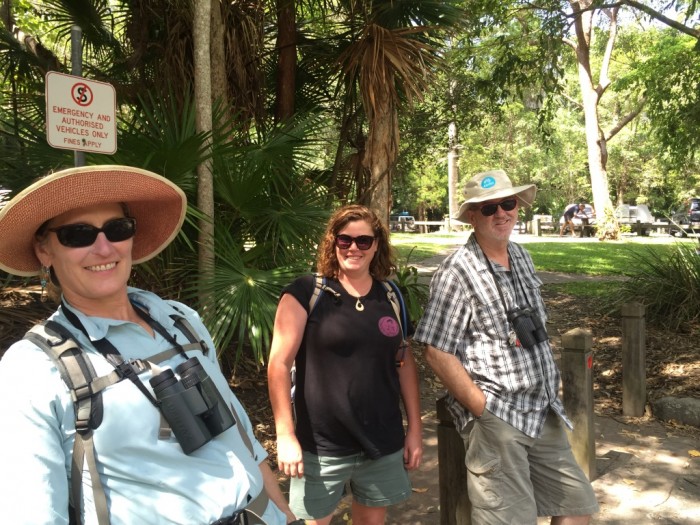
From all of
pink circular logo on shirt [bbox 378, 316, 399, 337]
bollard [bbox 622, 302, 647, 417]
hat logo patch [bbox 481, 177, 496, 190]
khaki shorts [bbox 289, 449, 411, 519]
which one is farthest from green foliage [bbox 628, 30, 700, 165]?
khaki shorts [bbox 289, 449, 411, 519]

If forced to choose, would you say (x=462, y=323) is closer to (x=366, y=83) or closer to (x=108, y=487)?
(x=108, y=487)

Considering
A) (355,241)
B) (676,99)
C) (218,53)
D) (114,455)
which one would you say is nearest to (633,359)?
(355,241)

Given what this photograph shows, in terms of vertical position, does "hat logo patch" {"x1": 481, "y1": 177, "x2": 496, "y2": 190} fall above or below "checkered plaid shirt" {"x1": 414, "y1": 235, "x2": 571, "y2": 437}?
above

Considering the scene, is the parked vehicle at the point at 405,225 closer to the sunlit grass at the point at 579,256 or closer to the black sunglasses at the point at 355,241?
the sunlit grass at the point at 579,256

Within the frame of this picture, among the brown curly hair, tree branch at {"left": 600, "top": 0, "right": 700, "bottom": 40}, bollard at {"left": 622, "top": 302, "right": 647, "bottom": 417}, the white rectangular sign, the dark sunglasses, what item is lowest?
bollard at {"left": 622, "top": 302, "right": 647, "bottom": 417}

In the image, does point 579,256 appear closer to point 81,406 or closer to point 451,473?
point 451,473

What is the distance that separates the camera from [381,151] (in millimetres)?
6195

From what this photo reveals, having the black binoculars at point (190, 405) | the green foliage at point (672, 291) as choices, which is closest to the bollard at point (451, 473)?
the black binoculars at point (190, 405)

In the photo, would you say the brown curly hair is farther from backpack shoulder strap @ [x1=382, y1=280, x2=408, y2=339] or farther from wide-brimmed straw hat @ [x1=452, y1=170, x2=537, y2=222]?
wide-brimmed straw hat @ [x1=452, y1=170, x2=537, y2=222]

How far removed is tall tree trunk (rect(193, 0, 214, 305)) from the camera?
442 centimetres

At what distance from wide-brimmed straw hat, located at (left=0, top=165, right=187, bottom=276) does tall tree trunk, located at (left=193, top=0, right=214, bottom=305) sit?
245cm

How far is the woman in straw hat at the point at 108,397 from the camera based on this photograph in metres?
1.32

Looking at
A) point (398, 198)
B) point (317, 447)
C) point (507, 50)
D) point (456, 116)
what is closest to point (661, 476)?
point (317, 447)

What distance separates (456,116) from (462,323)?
31.1 ft
